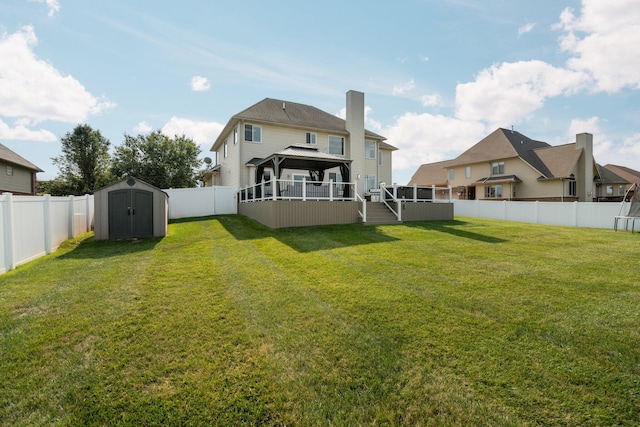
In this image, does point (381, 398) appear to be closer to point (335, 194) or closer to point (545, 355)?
point (545, 355)

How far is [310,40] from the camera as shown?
1092cm

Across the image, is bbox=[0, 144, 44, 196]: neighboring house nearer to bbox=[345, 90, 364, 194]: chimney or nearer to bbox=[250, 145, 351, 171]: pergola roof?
bbox=[250, 145, 351, 171]: pergola roof

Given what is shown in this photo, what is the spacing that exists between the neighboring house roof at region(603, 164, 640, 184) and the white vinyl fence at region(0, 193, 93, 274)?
53.6 m

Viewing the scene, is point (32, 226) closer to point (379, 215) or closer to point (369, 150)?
point (379, 215)

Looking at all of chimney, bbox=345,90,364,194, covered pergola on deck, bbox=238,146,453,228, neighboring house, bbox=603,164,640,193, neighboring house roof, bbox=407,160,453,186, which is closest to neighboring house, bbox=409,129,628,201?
neighboring house roof, bbox=407,160,453,186

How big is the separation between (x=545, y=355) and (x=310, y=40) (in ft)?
38.0

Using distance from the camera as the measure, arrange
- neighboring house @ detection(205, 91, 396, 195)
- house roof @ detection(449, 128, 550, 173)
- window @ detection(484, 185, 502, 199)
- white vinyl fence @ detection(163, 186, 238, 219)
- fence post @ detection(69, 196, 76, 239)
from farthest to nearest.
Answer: window @ detection(484, 185, 502, 199) < house roof @ detection(449, 128, 550, 173) < neighboring house @ detection(205, 91, 396, 195) < white vinyl fence @ detection(163, 186, 238, 219) < fence post @ detection(69, 196, 76, 239)

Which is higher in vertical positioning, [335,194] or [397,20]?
[397,20]

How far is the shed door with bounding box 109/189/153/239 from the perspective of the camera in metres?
10.2

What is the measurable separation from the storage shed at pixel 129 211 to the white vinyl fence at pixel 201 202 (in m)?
6.18

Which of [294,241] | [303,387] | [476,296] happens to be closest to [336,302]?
[303,387]

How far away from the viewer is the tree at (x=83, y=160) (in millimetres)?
28312

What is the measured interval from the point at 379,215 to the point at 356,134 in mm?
9060

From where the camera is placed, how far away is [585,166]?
93.2ft
